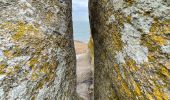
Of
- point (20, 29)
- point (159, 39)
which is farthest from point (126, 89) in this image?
point (20, 29)

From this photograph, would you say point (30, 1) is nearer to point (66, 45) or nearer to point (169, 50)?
point (66, 45)

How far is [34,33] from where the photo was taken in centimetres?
439

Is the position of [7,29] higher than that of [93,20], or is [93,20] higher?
[7,29]

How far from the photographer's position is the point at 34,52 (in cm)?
425

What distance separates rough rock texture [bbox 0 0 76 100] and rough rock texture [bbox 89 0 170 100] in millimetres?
797

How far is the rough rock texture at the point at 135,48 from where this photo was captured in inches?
146

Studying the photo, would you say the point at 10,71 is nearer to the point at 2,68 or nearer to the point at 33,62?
the point at 2,68

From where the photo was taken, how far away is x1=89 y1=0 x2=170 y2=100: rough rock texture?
12.2ft

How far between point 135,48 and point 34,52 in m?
1.51

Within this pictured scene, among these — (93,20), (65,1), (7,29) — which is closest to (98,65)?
(93,20)

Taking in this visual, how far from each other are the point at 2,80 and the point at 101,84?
2575 millimetres

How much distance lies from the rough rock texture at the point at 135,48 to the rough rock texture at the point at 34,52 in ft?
2.61

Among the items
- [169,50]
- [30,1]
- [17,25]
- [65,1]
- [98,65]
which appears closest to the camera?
[169,50]

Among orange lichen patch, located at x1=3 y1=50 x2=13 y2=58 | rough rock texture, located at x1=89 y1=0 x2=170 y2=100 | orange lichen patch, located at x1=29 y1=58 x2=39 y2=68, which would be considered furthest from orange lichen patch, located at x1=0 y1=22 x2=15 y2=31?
rough rock texture, located at x1=89 y1=0 x2=170 y2=100
